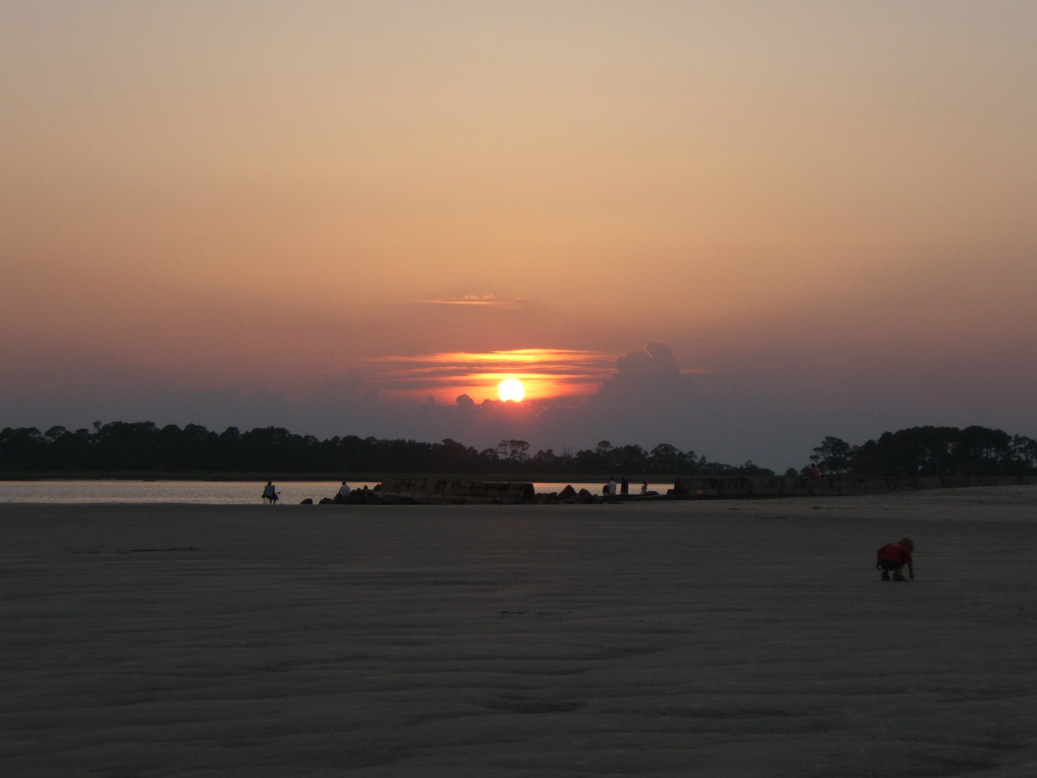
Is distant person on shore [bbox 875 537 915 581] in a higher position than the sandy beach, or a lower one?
higher

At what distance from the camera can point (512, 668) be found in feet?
21.3

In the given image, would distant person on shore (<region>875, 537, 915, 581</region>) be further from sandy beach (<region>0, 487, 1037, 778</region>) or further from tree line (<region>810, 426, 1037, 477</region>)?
tree line (<region>810, 426, 1037, 477</region>)

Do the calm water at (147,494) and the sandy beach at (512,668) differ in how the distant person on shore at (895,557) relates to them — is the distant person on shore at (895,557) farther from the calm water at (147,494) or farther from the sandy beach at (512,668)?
the calm water at (147,494)

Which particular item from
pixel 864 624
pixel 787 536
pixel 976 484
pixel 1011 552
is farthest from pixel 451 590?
pixel 976 484

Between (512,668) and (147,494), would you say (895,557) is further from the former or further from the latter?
(147,494)

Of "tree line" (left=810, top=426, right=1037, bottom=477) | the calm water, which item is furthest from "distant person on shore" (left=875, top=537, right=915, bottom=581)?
"tree line" (left=810, top=426, right=1037, bottom=477)

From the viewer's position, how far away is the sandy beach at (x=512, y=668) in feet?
15.0

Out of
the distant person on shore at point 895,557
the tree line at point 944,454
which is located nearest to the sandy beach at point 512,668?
the distant person on shore at point 895,557

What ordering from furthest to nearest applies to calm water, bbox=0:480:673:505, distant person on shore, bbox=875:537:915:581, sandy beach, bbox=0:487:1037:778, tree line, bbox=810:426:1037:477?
1. tree line, bbox=810:426:1037:477
2. calm water, bbox=0:480:673:505
3. distant person on shore, bbox=875:537:915:581
4. sandy beach, bbox=0:487:1037:778

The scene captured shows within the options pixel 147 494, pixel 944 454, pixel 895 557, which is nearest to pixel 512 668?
pixel 895 557

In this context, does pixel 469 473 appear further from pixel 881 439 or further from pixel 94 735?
pixel 94 735

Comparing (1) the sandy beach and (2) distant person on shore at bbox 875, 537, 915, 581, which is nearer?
(1) the sandy beach

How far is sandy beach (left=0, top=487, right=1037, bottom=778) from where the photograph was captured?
4582 mm

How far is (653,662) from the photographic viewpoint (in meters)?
6.71
